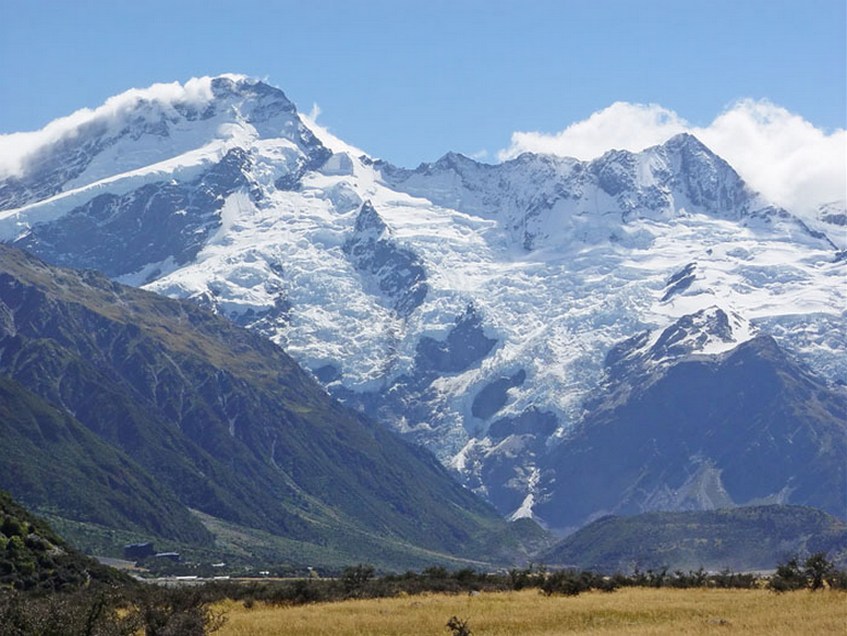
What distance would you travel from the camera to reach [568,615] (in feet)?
240

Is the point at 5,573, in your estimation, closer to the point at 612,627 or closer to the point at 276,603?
the point at 276,603

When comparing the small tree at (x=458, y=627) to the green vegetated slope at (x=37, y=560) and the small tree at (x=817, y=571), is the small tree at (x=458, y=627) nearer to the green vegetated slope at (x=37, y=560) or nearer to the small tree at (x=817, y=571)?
the small tree at (x=817, y=571)

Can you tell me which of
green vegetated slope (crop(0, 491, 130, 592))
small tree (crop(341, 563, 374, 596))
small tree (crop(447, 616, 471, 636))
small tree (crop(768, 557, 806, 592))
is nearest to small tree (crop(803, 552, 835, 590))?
small tree (crop(768, 557, 806, 592))

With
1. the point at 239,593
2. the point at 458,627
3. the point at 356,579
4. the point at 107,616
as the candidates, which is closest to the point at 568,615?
the point at 458,627

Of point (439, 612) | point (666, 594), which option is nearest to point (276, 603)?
point (439, 612)

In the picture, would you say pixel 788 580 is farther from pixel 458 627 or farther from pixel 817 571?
pixel 458 627

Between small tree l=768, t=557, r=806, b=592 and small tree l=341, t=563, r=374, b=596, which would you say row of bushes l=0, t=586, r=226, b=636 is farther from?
small tree l=768, t=557, r=806, b=592

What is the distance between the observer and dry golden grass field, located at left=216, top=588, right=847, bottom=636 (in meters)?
66.8

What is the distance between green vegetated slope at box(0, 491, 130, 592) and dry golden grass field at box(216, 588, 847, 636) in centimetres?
3429

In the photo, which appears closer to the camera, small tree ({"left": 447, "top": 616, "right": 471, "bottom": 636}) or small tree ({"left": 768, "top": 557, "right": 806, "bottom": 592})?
small tree ({"left": 447, "top": 616, "right": 471, "bottom": 636})

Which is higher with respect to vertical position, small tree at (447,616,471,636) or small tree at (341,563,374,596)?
small tree at (341,563,374,596)

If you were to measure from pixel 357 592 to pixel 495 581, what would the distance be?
1664 centimetres

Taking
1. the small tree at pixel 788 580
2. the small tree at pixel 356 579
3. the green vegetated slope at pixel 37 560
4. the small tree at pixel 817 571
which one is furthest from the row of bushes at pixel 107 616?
the small tree at pixel 817 571

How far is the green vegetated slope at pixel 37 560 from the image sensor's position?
114500 mm
